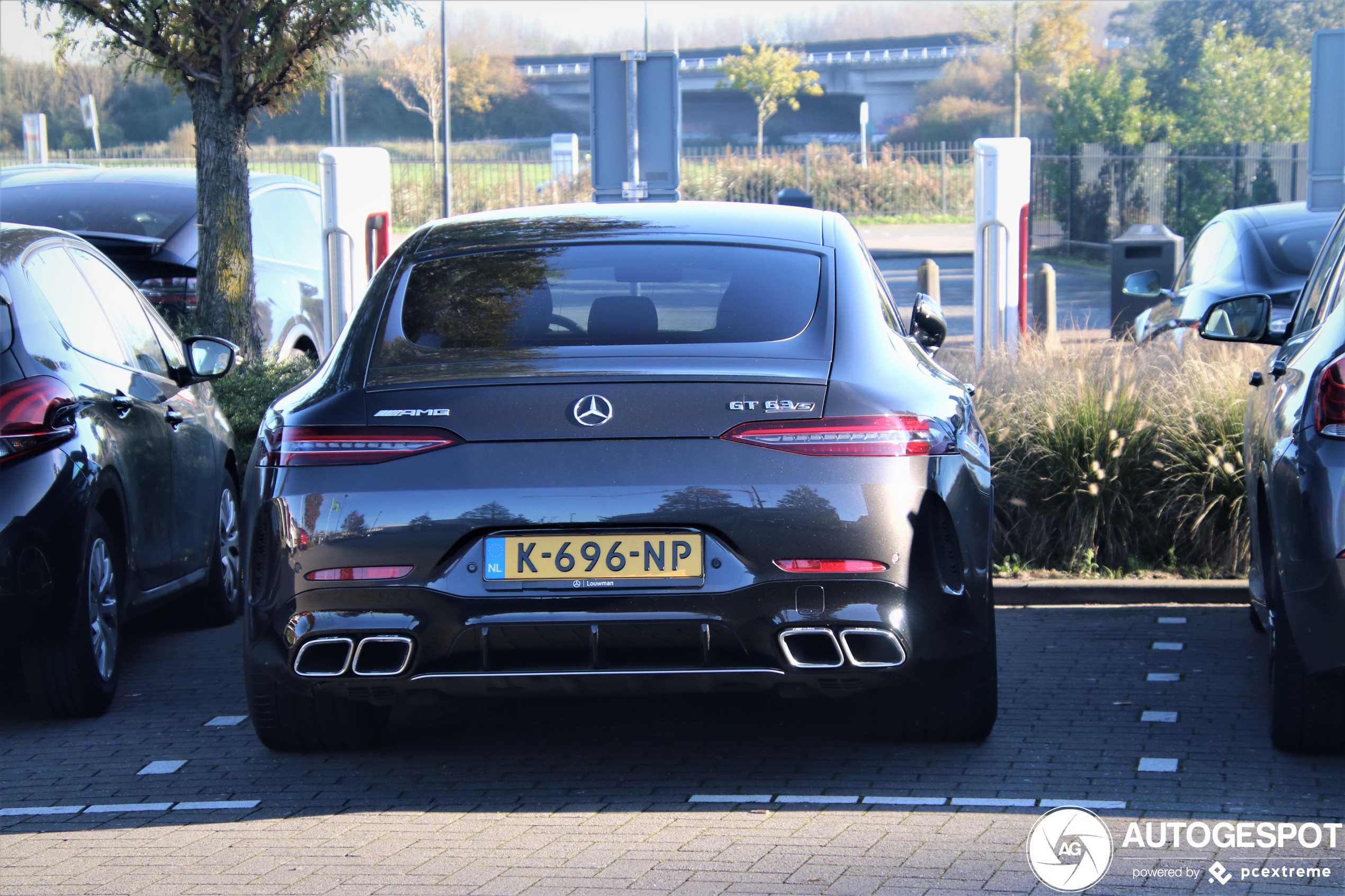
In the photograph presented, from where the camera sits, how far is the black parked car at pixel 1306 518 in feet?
13.1

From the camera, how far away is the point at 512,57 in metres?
104

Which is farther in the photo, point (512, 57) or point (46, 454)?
point (512, 57)

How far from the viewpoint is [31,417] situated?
4.93 metres

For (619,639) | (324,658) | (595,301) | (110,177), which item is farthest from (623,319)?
(110,177)

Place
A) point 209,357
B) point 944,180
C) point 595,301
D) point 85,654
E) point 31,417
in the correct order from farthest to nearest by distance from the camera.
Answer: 1. point 944,180
2. point 209,357
3. point 85,654
4. point 31,417
5. point 595,301

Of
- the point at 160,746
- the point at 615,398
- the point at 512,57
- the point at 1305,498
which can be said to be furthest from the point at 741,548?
the point at 512,57

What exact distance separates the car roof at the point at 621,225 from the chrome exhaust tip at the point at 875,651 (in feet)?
4.40

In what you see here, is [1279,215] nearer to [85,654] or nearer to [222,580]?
[222,580]

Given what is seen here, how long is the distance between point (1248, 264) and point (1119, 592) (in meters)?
3.36

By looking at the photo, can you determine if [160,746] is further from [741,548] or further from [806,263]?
[806,263]

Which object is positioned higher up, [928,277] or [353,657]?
[928,277]

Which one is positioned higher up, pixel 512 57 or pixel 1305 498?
pixel 512 57

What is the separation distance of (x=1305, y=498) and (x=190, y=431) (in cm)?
429

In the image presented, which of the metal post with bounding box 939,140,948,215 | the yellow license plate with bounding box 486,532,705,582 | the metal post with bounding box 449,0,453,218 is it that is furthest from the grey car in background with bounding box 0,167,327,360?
the metal post with bounding box 939,140,948,215
